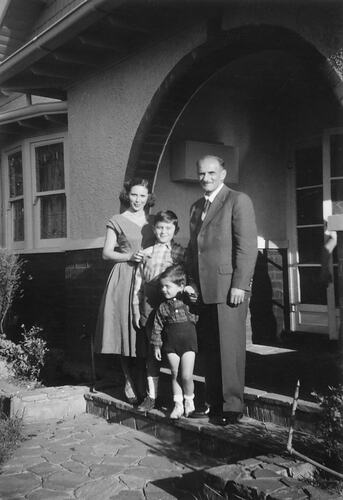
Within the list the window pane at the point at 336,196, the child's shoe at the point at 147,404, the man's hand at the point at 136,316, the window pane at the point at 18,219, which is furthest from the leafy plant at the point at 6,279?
the window pane at the point at 336,196

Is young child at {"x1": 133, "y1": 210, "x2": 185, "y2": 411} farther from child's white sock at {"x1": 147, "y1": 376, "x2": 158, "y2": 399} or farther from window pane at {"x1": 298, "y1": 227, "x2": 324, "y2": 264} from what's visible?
window pane at {"x1": 298, "y1": 227, "x2": 324, "y2": 264}

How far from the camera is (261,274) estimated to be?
279 inches

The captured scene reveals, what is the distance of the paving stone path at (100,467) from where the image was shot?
3.81 m

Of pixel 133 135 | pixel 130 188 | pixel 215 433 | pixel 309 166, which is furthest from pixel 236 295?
pixel 309 166

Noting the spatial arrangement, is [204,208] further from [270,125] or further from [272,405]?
[270,125]

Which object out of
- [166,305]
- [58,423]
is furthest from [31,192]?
[166,305]

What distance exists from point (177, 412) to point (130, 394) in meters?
0.79

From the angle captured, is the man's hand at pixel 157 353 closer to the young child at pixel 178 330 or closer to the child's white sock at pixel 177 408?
the young child at pixel 178 330

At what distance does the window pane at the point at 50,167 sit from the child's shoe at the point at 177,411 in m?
4.69

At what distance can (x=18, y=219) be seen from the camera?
961cm

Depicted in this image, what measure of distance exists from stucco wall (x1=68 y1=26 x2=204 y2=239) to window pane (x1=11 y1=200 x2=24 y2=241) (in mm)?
2385

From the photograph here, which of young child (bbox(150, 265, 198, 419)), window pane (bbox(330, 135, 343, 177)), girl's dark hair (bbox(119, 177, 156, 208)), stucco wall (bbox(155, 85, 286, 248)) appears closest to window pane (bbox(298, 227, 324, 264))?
stucco wall (bbox(155, 85, 286, 248))

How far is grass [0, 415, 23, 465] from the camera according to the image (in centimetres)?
455

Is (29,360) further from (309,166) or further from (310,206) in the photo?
(309,166)
